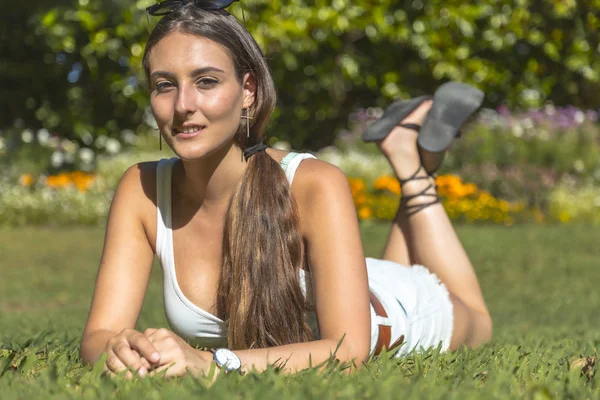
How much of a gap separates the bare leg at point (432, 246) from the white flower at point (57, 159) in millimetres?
9208

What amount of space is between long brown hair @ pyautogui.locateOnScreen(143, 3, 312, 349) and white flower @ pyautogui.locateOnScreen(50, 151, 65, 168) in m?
10.3

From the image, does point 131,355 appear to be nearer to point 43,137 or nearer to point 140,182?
point 140,182

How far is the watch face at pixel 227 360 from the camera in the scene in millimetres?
2303

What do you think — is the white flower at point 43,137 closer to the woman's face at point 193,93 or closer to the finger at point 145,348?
the woman's face at point 193,93

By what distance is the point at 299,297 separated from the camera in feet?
9.20

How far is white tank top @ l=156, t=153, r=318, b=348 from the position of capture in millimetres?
2969

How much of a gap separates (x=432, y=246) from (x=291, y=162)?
5.06 feet

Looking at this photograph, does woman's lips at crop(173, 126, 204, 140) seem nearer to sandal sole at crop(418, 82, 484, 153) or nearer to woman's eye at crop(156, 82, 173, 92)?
woman's eye at crop(156, 82, 173, 92)

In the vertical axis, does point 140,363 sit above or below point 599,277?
above

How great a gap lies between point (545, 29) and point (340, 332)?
1191 cm

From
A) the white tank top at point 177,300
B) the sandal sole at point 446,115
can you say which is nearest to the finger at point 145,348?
the white tank top at point 177,300

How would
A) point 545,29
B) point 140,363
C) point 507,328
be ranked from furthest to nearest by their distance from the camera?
point 545,29 < point 507,328 < point 140,363

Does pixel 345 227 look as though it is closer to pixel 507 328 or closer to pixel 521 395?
pixel 521 395

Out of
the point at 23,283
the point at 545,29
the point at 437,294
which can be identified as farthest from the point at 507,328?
the point at 545,29
